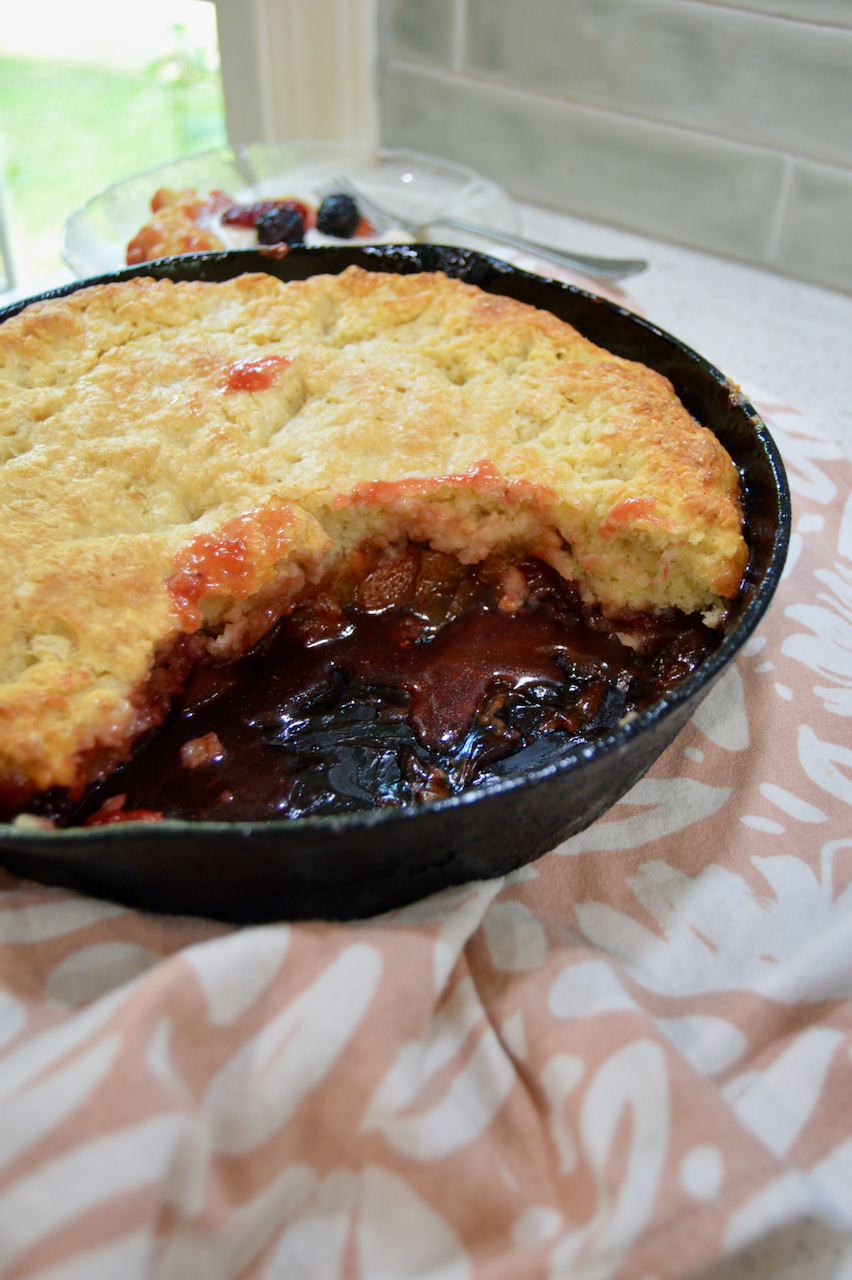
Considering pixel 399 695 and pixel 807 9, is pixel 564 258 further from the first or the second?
pixel 399 695

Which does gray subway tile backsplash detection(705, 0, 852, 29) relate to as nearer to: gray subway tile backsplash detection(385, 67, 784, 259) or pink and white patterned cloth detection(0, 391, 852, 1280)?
gray subway tile backsplash detection(385, 67, 784, 259)

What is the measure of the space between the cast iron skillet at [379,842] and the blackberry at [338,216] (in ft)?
4.00

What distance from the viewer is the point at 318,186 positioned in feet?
7.84

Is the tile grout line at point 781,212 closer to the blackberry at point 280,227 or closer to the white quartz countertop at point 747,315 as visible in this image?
the white quartz countertop at point 747,315

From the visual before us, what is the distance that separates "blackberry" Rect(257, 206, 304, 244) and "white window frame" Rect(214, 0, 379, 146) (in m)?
0.72

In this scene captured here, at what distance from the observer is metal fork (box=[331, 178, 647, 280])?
2.07m

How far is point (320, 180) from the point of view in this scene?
7.93ft

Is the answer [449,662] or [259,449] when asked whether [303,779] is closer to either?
[449,662]

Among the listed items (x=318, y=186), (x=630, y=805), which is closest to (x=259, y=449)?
(x=630, y=805)

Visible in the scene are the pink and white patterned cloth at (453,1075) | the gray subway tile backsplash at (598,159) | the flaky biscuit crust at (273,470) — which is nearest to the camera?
the pink and white patterned cloth at (453,1075)

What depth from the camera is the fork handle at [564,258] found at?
6.79 ft

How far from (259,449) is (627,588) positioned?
0.55 metres

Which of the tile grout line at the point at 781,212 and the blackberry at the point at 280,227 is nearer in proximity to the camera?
the blackberry at the point at 280,227

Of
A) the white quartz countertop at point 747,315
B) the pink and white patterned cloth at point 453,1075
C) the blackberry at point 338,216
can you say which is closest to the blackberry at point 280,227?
the blackberry at point 338,216
